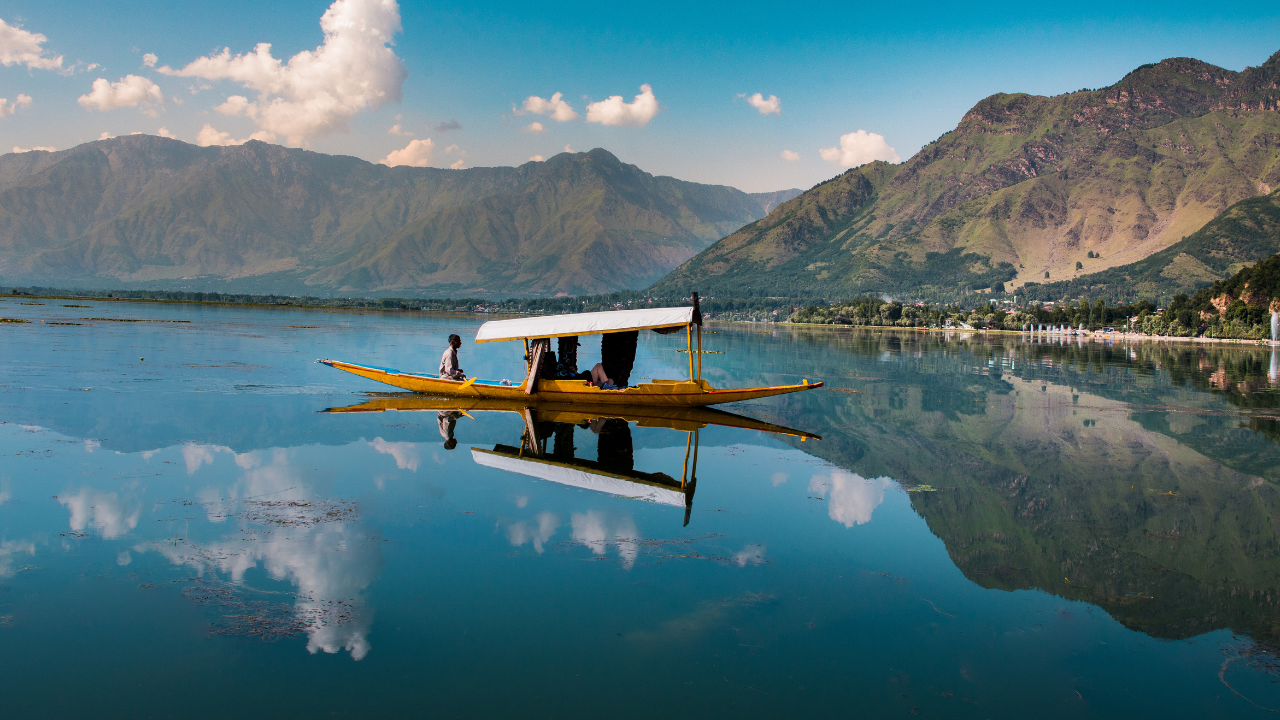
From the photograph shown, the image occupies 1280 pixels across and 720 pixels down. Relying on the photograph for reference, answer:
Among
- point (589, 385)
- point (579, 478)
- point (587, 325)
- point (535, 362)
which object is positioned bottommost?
point (579, 478)

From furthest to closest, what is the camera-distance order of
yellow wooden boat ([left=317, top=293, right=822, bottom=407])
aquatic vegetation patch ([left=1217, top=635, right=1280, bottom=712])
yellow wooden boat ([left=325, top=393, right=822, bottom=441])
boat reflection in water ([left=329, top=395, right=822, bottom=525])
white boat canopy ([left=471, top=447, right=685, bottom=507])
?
yellow wooden boat ([left=317, top=293, right=822, bottom=407])
yellow wooden boat ([left=325, top=393, right=822, bottom=441])
boat reflection in water ([left=329, top=395, right=822, bottom=525])
white boat canopy ([left=471, top=447, right=685, bottom=507])
aquatic vegetation patch ([left=1217, top=635, right=1280, bottom=712])

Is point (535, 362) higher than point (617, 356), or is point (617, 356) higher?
point (617, 356)

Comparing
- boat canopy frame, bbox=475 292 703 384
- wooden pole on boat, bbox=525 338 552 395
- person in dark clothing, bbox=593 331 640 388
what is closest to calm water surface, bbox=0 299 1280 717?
boat canopy frame, bbox=475 292 703 384

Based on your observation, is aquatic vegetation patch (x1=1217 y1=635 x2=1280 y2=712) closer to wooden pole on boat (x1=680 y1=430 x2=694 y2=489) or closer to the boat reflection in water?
the boat reflection in water

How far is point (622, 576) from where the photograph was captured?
10188 mm

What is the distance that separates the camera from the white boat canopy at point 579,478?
14.5m

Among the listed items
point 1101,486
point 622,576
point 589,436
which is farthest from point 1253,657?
point 589,436

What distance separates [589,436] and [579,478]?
521cm

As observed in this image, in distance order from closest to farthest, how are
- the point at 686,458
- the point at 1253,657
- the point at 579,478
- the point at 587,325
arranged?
1. the point at 1253,657
2. the point at 579,478
3. the point at 686,458
4. the point at 587,325

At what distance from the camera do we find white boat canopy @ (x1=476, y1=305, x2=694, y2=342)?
79.0 feet

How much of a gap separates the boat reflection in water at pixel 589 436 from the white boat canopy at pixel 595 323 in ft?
7.81

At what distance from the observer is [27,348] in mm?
40438

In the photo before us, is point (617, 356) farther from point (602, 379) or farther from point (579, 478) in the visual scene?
point (579, 478)

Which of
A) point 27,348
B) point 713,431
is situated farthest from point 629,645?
point 27,348
